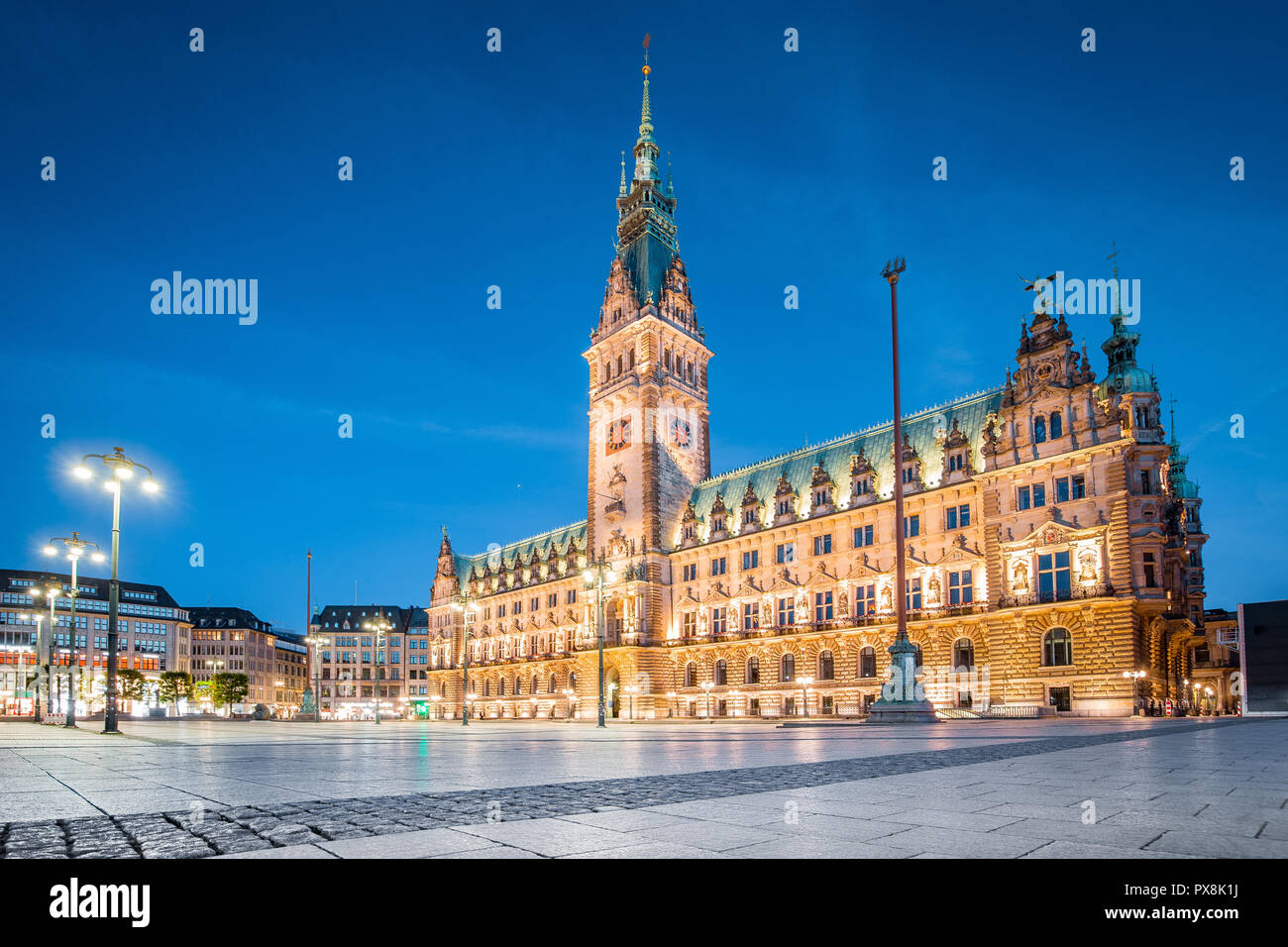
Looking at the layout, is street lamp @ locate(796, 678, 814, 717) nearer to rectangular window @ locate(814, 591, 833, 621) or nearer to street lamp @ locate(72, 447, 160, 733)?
rectangular window @ locate(814, 591, 833, 621)

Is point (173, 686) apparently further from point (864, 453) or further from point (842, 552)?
point (864, 453)

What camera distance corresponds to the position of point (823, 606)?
69.1 m

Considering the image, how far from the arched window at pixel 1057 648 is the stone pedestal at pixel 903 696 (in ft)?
69.2

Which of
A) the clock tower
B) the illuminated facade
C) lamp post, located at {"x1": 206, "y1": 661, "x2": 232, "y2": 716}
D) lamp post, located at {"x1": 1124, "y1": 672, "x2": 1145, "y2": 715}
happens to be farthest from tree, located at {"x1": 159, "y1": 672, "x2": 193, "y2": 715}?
lamp post, located at {"x1": 1124, "y1": 672, "x2": 1145, "y2": 715}

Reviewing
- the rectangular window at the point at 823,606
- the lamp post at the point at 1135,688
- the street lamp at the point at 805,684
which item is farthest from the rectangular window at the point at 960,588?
the street lamp at the point at 805,684

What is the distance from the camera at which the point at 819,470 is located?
72.4 m

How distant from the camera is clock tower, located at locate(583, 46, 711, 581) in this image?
279ft

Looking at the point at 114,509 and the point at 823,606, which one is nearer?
the point at 114,509

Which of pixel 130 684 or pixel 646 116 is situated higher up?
pixel 646 116

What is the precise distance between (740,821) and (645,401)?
79.3 m

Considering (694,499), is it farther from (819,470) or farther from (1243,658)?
(1243,658)

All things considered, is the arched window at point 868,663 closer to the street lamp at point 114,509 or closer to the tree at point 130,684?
the street lamp at point 114,509

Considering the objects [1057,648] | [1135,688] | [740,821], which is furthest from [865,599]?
[740,821]

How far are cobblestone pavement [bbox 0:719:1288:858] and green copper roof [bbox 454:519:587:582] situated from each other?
90674mm
